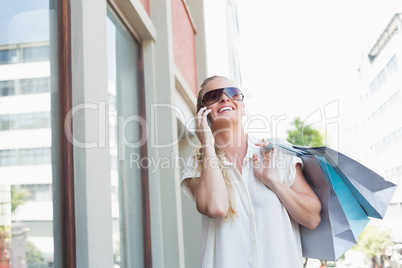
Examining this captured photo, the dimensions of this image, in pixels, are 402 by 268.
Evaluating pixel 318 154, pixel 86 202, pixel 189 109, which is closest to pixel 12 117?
pixel 86 202

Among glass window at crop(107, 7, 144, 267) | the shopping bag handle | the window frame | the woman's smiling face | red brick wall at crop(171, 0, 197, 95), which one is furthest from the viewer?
red brick wall at crop(171, 0, 197, 95)

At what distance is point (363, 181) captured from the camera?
181 centimetres

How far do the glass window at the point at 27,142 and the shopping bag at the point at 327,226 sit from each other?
113cm

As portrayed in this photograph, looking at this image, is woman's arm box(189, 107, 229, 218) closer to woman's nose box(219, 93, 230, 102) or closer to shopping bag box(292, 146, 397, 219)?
woman's nose box(219, 93, 230, 102)

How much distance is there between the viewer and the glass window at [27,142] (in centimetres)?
160

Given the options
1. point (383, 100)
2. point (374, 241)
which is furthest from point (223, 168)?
point (374, 241)

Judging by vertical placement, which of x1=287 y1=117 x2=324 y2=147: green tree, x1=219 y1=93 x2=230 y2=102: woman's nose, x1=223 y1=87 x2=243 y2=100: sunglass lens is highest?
x1=287 y1=117 x2=324 y2=147: green tree

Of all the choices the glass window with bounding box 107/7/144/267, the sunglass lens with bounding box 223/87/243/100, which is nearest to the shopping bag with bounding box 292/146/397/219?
the sunglass lens with bounding box 223/87/243/100

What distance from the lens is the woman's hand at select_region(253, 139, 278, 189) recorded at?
176 centimetres

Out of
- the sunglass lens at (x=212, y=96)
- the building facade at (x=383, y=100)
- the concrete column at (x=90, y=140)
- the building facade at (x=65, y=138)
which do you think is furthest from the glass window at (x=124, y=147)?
the building facade at (x=383, y=100)

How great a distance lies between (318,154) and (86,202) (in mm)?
1073

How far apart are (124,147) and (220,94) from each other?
1454 millimetres

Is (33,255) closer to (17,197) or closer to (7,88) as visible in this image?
(17,197)

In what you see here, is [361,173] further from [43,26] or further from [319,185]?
[43,26]
